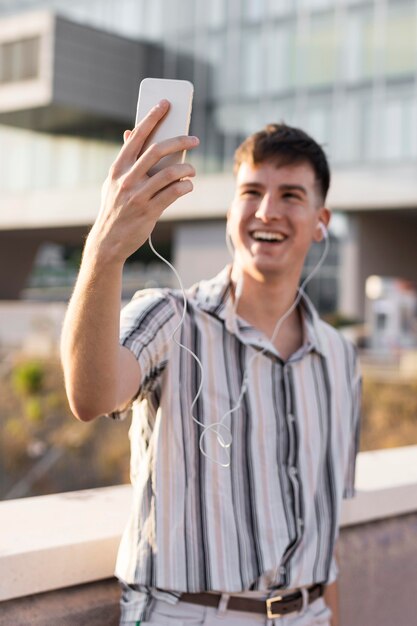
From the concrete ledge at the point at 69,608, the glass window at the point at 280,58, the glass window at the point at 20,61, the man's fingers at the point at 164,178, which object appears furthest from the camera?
the glass window at the point at 20,61

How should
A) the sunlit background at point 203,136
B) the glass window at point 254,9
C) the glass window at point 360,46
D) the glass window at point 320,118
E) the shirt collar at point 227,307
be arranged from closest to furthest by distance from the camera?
the shirt collar at point 227,307
the sunlit background at point 203,136
the glass window at point 360,46
the glass window at point 320,118
the glass window at point 254,9

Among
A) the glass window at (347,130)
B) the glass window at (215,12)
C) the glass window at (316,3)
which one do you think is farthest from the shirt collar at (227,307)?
the glass window at (215,12)

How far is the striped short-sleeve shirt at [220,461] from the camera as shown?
2.35 metres

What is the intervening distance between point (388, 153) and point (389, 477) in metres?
28.7

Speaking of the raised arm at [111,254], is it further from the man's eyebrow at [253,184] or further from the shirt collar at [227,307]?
the man's eyebrow at [253,184]

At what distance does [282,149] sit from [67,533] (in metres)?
1.15

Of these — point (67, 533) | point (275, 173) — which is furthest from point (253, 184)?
point (67, 533)

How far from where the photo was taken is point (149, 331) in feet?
7.61

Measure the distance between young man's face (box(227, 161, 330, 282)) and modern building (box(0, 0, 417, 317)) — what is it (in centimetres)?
Answer: 2839

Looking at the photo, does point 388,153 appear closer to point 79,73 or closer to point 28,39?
point 79,73

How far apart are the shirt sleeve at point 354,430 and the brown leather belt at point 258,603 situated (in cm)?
45

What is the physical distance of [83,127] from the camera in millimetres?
38938

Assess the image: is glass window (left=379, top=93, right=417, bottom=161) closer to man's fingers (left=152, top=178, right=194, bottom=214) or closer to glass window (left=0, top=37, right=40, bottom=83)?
glass window (left=0, top=37, right=40, bottom=83)

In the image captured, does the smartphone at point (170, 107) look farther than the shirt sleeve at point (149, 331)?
No
